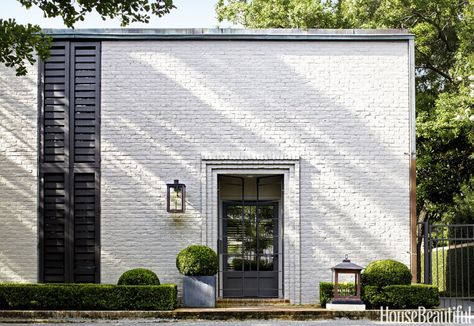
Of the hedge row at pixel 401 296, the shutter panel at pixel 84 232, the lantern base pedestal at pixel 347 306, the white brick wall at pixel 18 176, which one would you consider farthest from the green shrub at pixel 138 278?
the hedge row at pixel 401 296

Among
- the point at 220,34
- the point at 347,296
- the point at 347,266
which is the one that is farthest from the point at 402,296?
the point at 220,34

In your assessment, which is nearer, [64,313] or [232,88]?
[64,313]

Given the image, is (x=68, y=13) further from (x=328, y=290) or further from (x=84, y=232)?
(x=328, y=290)

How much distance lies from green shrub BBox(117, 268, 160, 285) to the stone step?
1411 millimetres

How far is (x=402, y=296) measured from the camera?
14023 mm

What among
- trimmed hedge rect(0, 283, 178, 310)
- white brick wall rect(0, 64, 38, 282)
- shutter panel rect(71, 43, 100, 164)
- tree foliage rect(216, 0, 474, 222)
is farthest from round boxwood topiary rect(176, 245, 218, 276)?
tree foliage rect(216, 0, 474, 222)

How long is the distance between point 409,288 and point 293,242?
2.30m

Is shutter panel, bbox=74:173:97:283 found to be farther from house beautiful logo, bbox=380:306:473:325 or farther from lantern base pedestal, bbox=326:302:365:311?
house beautiful logo, bbox=380:306:473:325

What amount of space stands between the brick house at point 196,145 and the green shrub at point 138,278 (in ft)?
1.98

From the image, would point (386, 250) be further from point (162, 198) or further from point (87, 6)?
point (87, 6)

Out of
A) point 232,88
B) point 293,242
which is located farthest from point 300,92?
point 293,242

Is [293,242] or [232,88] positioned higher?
[232,88]

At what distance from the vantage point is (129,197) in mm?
14992

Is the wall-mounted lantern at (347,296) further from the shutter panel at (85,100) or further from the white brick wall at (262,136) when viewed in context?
the shutter panel at (85,100)
